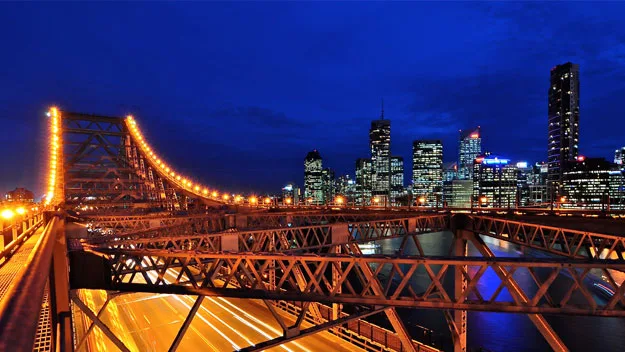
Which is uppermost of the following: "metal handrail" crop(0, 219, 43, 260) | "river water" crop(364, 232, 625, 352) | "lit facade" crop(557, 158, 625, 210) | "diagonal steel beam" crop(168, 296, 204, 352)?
"lit facade" crop(557, 158, 625, 210)

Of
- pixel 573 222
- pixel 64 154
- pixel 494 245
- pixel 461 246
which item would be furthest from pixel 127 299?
pixel 494 245

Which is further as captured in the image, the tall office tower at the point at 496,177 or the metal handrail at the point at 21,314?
the tall office tower at the point at 496,177

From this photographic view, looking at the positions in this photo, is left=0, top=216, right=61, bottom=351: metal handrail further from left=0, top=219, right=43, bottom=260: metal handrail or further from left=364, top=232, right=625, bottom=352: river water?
left=364, top=232, right=625, bottom=352: river water

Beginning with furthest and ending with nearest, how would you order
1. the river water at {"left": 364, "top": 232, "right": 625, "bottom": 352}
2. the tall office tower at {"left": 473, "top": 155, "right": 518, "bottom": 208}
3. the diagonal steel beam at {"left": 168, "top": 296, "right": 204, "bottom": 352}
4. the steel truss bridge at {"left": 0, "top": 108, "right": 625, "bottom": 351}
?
the tall office tower at {"left": 473, "top": 155, "right": 518, "bottom": 208} → the river water at {"left": 364, "top": 232, "right": 625, "bottom": 352} → the diagonal steel beam at {"left": 168, "top": 296, "right": 204, "bottom": 352} → the steel truss bridge at {"left": 0, "top": 108, "right": 625, "bottom": 351}

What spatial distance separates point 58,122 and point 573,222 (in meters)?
84.2

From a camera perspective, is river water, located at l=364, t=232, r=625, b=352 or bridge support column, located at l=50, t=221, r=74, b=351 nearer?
bridge support column, located at l=50, t=221, r=74, b=351

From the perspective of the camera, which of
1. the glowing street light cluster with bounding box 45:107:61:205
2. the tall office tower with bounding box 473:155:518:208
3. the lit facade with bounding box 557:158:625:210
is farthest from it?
the tall office tower with bounding box 473:155:518:208

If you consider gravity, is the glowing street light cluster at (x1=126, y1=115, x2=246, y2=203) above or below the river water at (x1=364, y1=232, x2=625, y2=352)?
above

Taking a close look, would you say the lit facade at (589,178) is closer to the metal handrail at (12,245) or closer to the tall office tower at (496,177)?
the tall office tower at (496,177)

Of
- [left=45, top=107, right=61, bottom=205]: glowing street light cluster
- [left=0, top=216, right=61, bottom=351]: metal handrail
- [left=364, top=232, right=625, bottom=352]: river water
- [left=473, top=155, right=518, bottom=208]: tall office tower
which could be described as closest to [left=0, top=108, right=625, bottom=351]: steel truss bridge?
[left=0, top=216, right=61, bottom=351]: metal handrail

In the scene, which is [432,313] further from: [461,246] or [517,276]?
[461,246]

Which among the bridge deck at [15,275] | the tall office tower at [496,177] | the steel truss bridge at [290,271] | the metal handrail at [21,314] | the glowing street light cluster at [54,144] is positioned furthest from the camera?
the tall office tower at [496,177]

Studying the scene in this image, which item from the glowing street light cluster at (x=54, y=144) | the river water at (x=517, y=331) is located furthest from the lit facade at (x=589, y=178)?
the glowing street light cluster at (x=54, y=144)

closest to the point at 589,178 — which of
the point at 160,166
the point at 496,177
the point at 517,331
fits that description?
the point at 496,177
